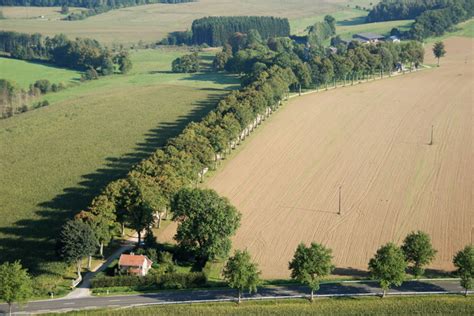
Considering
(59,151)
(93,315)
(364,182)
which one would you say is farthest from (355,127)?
(93,315)

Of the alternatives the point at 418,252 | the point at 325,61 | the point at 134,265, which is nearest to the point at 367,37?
the point at 325,61

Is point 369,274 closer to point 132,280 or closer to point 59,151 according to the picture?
point 132,280

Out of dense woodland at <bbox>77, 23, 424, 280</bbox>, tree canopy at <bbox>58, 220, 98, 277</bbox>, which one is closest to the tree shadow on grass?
tree canopy at <bbox>58, 220, 98, 277</bbox>

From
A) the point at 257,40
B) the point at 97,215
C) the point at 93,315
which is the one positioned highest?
the point at 257,40

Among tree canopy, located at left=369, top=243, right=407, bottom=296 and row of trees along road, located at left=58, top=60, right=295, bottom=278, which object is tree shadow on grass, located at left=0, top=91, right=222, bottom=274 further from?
tree canopy, located at left=369, top=243, right=407, bottom=296

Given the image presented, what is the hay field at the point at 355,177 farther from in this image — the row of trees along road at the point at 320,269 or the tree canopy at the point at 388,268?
the tree canopy at the point at 388,268

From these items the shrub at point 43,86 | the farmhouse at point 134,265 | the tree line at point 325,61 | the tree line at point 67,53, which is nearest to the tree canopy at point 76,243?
the farmhouse at point 134,265
